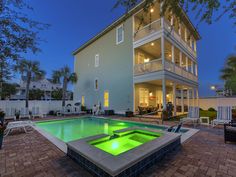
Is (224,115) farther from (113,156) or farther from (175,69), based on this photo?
(113,156)

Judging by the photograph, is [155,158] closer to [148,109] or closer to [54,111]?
[148,109]

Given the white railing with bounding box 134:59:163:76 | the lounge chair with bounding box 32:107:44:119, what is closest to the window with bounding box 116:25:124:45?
the white railing with bounding box 134:59:163:76

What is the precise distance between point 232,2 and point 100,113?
45.4 feet

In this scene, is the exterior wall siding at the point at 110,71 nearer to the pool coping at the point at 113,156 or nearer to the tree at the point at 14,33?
the pool coping at the point at 113,156

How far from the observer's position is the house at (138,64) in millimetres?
11031

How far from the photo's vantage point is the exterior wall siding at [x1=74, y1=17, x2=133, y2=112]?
515 inches

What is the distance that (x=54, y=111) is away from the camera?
14.2 metres

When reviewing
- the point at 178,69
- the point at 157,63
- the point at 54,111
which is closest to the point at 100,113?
the point at 54,111

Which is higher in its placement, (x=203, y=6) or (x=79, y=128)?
(x=203, y=6)

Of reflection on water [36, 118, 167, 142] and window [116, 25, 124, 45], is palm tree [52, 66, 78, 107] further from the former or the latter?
window [116, 25, 124, 45]

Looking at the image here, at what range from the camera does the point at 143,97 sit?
13.6m

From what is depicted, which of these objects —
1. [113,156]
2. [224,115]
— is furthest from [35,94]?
[224,115]

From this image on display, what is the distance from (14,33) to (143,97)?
1220 cm

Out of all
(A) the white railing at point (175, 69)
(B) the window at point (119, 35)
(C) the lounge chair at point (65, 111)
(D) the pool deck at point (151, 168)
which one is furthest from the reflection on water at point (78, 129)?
(B) the window at point (119, 35)
